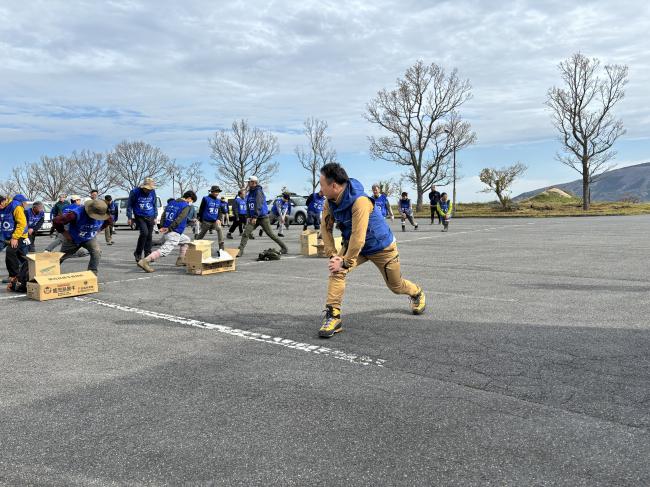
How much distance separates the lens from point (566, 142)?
136 ft

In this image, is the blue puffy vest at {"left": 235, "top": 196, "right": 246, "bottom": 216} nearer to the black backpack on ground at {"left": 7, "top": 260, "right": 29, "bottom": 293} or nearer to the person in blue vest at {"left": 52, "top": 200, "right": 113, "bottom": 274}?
the person in blue vest at {"left": 52, "top": 200, "right": 113, "bottom": 274}

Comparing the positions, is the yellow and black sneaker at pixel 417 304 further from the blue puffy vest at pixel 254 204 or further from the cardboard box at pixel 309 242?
the cardboard box at pixel 309 242

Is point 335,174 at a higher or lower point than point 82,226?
higher

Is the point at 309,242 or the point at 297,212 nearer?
the point at 309,242

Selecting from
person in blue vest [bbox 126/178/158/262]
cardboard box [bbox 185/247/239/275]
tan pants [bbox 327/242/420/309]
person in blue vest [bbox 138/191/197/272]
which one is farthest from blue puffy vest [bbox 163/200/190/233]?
tan pants [bbox 327/242/420/309]

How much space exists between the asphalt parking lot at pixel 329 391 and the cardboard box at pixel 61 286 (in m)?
0.25

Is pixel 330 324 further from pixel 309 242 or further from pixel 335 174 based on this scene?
pixel 309 242

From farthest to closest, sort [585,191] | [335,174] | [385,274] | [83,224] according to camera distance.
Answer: [585,191], [83,224], [385,274], [335,174]

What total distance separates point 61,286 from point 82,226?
102cm

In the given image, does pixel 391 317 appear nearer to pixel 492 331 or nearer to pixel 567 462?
pixel 492 331

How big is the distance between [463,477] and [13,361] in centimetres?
399

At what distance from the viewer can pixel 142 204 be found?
10.6m

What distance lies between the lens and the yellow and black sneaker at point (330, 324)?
4941 mm

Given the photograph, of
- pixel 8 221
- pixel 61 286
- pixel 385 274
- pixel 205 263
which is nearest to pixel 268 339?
pixel 385 274
